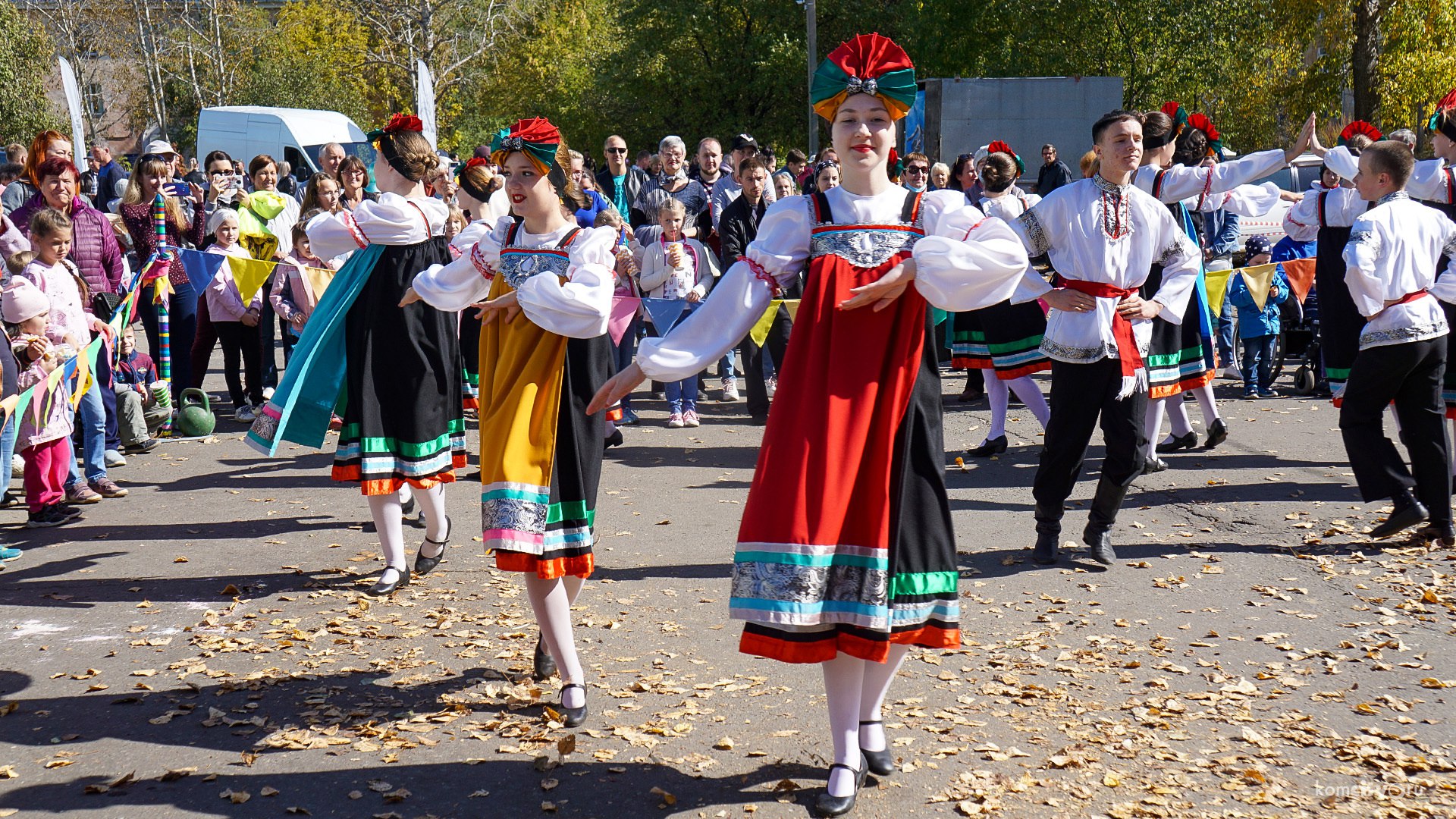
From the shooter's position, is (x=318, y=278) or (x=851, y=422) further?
(x=318, y=278)

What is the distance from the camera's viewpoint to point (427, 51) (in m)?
38.8

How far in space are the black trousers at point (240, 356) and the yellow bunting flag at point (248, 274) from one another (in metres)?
0.58

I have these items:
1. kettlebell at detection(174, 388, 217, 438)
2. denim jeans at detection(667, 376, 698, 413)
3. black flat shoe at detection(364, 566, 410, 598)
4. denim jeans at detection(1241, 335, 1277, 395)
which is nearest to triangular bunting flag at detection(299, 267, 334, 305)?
kettlebell at detection(174, 388, 217, 438)

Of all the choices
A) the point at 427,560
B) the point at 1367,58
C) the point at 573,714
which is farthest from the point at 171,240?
the point at 1367,58

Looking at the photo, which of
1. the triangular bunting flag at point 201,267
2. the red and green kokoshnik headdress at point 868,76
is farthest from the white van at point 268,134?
the red and green kokoshnik headdress at point 868,76

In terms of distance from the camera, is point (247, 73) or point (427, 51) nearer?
point (427, 51)

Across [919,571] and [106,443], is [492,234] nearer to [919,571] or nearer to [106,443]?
[919,571]

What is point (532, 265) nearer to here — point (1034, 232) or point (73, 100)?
point (1034, 232)

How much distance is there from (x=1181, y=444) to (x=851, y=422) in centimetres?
607

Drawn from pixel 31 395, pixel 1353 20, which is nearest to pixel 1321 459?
pixel 31 395

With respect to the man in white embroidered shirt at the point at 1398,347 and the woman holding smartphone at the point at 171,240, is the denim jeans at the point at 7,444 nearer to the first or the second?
the woman holding smartphone at the point at 171,240

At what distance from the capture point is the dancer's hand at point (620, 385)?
149 inches

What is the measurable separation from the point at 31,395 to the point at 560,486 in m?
4.14

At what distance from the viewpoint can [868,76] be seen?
12.1 feet
